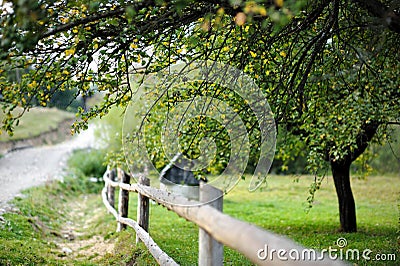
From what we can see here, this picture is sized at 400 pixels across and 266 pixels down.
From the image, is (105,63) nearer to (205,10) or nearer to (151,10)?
(151,10)

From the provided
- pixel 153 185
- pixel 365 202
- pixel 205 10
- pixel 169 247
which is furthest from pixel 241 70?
pixel 365 202

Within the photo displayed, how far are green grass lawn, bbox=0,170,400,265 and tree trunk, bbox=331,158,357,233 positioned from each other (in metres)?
0.25

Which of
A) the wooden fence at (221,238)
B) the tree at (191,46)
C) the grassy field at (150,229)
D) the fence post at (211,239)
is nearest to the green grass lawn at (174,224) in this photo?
the grassy field at (150,229)

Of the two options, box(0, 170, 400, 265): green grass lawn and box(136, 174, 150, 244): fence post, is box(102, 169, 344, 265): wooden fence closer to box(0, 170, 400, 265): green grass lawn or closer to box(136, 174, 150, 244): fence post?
box(136, 174, 150, 244): fence post

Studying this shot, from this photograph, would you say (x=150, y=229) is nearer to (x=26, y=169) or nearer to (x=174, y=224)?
(x=174, y=224)

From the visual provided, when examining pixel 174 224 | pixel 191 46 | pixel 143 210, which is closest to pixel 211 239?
pixel 191 46

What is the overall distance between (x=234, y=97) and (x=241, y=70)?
0.45m

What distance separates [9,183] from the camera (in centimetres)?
1486

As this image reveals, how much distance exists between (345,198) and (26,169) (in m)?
13.7

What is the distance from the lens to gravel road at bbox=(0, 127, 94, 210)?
13.8 m

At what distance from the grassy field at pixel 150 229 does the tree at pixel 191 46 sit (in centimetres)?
223

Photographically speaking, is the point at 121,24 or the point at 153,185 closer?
the point at 121,24

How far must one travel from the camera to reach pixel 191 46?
18.7 feet

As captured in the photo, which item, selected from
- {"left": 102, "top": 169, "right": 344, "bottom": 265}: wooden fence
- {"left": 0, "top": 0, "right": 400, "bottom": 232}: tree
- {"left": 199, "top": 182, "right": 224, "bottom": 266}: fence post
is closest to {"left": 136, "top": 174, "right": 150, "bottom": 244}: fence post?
{"left": 102, "top": 169, "right": 344, "bottom": 265}: wooden fence
